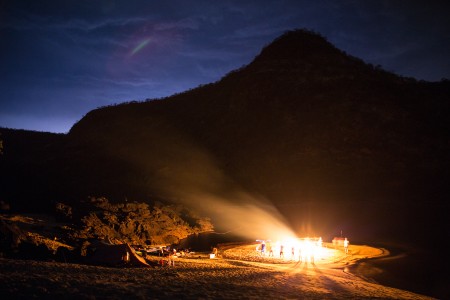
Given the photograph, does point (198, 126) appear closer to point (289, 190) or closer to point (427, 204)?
point (289, 190)

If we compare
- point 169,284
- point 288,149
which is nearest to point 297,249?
point 169,284

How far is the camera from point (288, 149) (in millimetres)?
59000

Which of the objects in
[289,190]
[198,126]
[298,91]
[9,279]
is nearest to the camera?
[9,279]

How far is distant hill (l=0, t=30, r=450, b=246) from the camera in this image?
148 ft

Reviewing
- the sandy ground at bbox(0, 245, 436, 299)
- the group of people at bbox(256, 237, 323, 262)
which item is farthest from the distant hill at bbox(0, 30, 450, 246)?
the sandy ground at bbox(0, 245, 436, 299)

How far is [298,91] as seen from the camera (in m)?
69.4

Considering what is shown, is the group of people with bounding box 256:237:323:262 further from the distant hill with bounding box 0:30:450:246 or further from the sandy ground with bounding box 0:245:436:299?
the distant hill with bounding box 0:30:450:246

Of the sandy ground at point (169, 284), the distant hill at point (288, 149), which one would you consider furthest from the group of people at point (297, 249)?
the distant hill at point (288, 149)

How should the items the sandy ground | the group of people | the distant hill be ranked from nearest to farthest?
the sandy ground
the group of people
the distant hill

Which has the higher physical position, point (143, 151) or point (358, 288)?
point (143, 151)

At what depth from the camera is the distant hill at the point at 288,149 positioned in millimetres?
45125

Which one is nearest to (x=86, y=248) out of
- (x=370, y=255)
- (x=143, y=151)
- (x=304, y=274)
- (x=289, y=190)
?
(x=304, y=274)

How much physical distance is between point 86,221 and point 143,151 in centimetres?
4679

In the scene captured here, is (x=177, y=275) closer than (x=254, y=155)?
Yes
